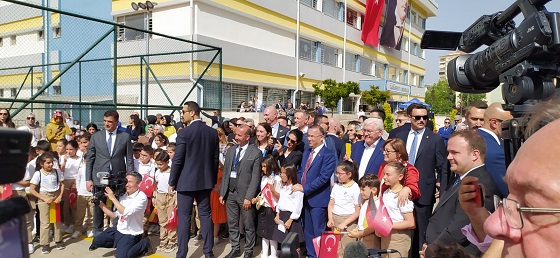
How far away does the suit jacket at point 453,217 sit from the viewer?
2602mm

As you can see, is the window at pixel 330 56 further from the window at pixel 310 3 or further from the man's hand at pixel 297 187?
the man's hand at pixel 297 187

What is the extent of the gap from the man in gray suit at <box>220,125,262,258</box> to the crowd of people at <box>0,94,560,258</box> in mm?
15

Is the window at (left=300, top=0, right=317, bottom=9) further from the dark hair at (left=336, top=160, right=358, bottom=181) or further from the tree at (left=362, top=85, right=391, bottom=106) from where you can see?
the dark hair at (left=336, top=160, right=358, bottom=181)

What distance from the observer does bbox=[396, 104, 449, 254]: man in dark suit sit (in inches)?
177

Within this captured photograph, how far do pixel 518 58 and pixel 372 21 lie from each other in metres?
35.1

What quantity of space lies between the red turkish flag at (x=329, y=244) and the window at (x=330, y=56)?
87.9 ft

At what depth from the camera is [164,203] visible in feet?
19.6

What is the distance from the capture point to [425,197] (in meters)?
4.67

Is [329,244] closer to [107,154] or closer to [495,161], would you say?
[495,161]

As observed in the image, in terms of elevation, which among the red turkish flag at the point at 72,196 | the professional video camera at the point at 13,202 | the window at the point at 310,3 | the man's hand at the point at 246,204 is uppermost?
the window at the point at 310,3

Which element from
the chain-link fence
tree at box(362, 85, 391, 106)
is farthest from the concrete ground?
tree at box(362, 85, 391, 106)

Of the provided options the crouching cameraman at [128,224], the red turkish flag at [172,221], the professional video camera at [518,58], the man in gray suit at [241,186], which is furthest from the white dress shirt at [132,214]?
the professional video camera at [518,58]

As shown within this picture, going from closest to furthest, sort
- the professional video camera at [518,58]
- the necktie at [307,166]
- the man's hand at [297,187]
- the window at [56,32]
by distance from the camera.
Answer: the professional video camera at [518,58]
the man's hand at [297,187]
the necktie at [307,166]
the window at [56,32]

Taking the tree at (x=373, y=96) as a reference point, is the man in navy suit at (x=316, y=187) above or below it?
below
